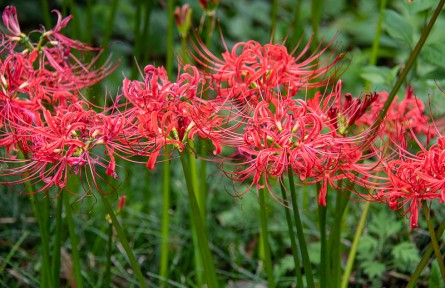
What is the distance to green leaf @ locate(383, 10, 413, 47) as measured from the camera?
2.11 metres

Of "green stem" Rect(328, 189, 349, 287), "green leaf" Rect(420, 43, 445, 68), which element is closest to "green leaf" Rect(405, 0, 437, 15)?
"green leaf" Rect(420, 43, 445, 68)

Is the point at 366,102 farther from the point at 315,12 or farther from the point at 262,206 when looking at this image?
the point at 315,12

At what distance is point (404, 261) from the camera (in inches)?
90.7

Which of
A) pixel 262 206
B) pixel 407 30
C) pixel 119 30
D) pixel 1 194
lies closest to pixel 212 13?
pixel 407 30

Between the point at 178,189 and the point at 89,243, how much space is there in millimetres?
489

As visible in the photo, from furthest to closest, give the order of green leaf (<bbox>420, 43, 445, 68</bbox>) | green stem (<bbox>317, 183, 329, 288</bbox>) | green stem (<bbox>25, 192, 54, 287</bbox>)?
green leaf (<bbox>420, 43, 445, 68</bbox>)
green stem (<bbox>25, 192, 54, 287</bbox>)
green stem (<bbox>317, 183, 329, 288</bbox>)

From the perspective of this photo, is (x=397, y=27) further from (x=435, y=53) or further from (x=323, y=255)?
(x=323, y=255)

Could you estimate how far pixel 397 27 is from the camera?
2125 millimetres

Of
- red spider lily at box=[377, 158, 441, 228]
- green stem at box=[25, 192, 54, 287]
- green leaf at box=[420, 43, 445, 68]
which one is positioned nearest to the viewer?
red spider lily at box=[377, 158, 441, 228]

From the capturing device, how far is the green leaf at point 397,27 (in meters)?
2.11

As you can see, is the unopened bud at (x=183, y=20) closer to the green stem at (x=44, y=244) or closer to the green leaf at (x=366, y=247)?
the green stem at (x=44, y=244)

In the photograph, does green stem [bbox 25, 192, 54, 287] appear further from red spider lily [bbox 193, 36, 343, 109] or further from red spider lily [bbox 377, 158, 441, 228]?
red spider lily [bbox 377, 158, 441, 228]

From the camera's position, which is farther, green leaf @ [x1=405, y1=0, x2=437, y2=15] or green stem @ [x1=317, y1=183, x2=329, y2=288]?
green leaf @ [x1=405, y1=0, x2=437, y2=15]

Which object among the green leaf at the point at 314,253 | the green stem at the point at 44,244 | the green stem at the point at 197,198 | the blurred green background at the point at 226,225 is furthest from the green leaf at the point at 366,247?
the green stem at the point at 44,244
